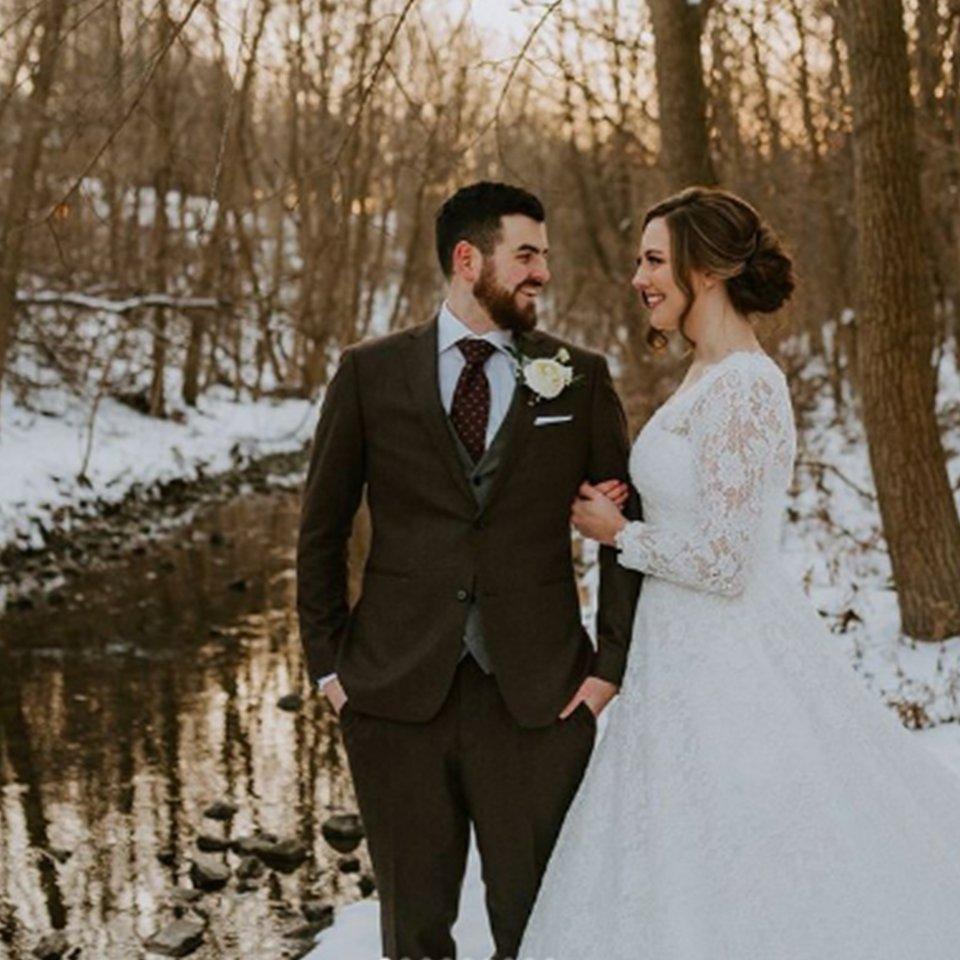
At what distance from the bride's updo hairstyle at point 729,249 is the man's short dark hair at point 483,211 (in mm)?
394

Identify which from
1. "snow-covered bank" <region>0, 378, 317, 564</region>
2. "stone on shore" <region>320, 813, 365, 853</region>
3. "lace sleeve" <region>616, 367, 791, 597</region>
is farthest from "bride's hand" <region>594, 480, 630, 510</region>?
"snow-covered bank" <region>0, 378, 317, 564</region>

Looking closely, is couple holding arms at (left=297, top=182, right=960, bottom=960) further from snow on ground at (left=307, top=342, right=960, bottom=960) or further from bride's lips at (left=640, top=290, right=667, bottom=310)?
snow on ground at (left=307, top=342, right=960, bottom=960)

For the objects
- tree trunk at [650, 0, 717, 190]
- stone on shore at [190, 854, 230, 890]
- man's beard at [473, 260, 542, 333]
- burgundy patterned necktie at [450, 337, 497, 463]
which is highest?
tree trunk at [650, 0, 717, 190]

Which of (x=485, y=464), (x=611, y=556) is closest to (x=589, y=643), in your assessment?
(x=611, y=556)


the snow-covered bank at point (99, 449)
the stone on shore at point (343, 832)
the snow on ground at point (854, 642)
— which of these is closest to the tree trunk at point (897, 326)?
the snow on ground at point (854, 642)

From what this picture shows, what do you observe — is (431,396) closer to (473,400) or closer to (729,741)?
(473,400)

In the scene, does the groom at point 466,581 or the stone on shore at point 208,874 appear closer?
the groom at point 466,581

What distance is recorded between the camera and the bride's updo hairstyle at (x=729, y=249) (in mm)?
3637

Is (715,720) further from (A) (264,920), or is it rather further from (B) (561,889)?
(A) (264,920)

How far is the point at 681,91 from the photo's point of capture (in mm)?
7645

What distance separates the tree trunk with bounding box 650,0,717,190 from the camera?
7520 mm

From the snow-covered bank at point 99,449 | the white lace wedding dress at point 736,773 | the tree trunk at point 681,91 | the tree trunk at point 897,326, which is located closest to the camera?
the white lace wedding dress at point 736,773

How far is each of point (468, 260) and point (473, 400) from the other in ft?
1.20

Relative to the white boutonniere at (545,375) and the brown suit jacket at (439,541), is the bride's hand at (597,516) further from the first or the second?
the white boutonniere at (545,375)
